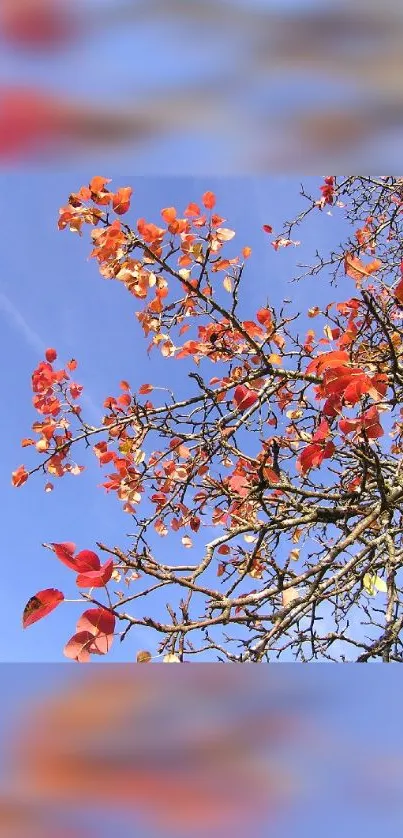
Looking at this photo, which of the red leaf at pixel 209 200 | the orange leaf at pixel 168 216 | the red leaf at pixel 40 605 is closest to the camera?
the red leaf at pixel 40 605

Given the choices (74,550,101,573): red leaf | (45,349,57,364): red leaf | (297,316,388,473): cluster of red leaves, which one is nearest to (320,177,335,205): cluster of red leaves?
(45,349,57,364): red leaf

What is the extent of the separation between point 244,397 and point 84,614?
155 centimetres

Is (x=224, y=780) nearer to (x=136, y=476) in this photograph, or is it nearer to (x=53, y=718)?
(x=53, y=718)

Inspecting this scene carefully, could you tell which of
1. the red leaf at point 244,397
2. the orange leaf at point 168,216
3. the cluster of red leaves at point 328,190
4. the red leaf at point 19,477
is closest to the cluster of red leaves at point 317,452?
the red leaf at point 244,397

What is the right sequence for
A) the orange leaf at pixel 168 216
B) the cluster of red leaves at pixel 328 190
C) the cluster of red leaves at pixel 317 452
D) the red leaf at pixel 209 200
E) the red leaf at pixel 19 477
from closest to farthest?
the cluster of red leaves at pixel 317 452
the orange leaf at pixel 168 216
the red leaf at pixel 209 200
the red leaf at pixel 19 477
the cluster of red leaves at pixel 328 190

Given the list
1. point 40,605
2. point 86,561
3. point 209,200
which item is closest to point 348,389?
point 86,561

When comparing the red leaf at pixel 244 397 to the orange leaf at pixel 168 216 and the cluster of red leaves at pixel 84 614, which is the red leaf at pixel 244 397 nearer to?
the orange leaf at pixel 168 216

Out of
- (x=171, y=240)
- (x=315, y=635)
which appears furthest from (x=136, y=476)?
(x=315, y=635)

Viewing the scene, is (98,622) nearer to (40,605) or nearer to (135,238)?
(40,605)

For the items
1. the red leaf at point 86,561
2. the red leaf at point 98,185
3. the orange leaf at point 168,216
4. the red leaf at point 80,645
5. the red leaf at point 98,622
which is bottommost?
the red leaf at point 80,645

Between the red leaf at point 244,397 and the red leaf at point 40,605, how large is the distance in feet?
5.24

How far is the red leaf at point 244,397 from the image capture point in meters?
2.35
